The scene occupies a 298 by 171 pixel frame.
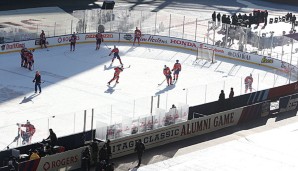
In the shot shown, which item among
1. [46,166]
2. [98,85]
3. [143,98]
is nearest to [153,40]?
[98,85]

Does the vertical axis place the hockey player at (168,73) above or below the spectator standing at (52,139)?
above

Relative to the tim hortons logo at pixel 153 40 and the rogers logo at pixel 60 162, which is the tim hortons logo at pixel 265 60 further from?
the rogers logo at pixel 60 162

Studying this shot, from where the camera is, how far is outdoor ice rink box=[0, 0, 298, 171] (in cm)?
2881

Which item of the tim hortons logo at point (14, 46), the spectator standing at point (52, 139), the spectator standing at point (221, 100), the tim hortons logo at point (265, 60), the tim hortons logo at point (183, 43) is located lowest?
the spectator standing at point (52, 139)

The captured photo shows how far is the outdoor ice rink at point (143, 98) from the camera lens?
28.8 metres

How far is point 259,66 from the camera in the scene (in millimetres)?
45469

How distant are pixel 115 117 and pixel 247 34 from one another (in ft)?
66.7

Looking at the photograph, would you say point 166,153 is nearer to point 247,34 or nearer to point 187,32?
point 247,34

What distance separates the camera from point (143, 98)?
31422 millimetres

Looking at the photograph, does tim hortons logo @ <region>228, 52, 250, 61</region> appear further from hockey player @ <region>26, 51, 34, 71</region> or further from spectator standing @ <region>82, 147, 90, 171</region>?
spectator standing @ <region>82, 147, 90, 171</region>

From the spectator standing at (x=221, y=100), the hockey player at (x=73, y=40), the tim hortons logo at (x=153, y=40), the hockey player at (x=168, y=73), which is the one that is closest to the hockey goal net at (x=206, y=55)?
the tim hortons logo at (x=153, y=40)

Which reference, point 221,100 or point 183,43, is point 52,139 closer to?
point 221,100

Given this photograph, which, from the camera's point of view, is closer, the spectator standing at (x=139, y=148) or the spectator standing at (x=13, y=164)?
the spectator standing at (x=13, y=164)

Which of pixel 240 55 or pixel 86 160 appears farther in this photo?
pixel 240 55
